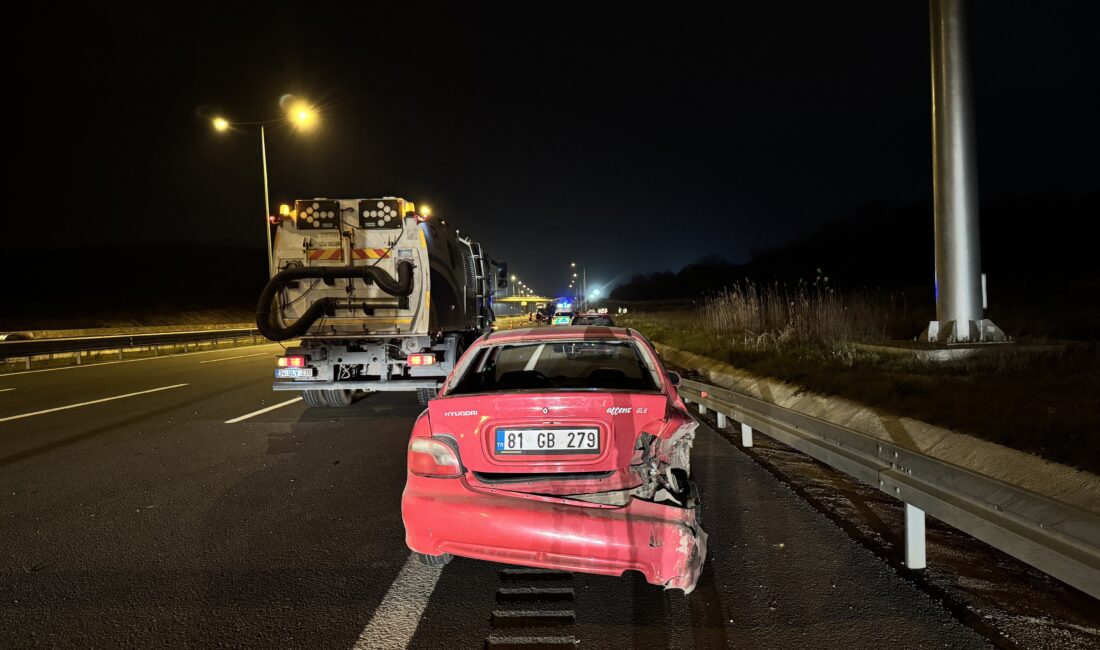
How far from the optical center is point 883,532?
4645 millimetres

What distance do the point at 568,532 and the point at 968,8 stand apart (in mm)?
13482

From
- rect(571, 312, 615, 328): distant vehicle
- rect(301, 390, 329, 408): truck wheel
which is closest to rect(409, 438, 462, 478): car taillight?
rect(301, 390, 329, 408): truck wheel

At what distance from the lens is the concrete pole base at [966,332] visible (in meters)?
11.9

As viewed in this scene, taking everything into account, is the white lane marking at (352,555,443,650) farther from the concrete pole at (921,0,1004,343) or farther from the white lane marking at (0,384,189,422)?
the concrete pole at (921,0,1004,343)

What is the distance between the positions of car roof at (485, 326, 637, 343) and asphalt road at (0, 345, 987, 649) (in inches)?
59.3

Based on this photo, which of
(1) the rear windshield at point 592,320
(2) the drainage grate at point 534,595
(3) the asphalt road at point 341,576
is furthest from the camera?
(1) the rear windshield at point 592,320

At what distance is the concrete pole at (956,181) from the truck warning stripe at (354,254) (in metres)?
9.97

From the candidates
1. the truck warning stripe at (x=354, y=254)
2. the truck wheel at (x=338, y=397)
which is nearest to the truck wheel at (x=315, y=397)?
the truck wheel at (x=338, y=397)

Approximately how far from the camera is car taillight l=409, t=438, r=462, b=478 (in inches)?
146

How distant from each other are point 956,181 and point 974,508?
1077 cm

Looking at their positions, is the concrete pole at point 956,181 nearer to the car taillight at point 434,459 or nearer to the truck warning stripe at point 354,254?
the truck warning stripe at point 354,254

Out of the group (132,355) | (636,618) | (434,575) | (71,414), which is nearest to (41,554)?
(434,575)

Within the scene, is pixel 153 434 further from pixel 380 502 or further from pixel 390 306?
pixel 380 502

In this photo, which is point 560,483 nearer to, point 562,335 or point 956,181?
point 562,335
